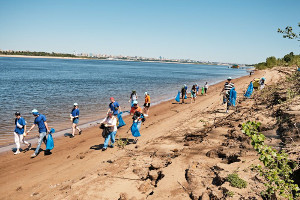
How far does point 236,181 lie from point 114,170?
341cm

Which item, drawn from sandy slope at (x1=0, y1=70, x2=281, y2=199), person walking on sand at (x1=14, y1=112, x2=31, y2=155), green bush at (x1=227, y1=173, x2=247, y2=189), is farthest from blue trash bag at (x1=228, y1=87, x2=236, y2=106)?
person walking on sand at (x1=14, y1=112, x2=31, y2=155)

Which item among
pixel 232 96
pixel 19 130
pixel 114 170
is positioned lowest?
pixel 114 170

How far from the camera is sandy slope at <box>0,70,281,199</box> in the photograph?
4.83 meters

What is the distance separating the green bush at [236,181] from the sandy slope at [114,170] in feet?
1.87

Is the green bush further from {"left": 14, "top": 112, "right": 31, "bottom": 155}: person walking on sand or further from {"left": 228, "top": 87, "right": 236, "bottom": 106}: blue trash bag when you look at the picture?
{"left": 14, "top": 112, "right": 31, "bottom": 155}: person walking on sand

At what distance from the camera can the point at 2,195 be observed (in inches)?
214

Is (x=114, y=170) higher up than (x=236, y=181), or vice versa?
(x=236, y=181)

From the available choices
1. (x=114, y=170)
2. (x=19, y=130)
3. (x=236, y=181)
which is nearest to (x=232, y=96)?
(x=236, y=181)

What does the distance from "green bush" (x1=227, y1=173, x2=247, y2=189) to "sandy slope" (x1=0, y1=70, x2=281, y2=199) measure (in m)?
0.57

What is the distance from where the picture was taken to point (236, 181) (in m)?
4.21

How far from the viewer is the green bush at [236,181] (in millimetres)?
4123

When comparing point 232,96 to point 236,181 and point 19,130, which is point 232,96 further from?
point 19,130

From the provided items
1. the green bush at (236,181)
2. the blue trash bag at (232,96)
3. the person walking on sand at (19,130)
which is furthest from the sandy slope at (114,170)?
the blue trash bag at (232,96)

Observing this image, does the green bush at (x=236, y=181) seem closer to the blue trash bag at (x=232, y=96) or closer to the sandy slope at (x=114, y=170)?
the sandy slope at (x=114, y=170)
